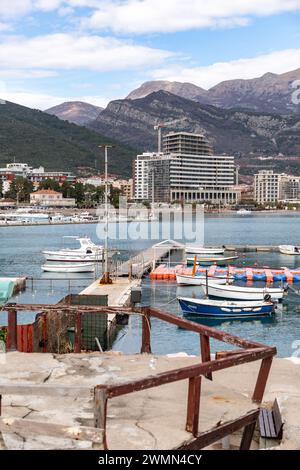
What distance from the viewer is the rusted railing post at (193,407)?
22.9 feet

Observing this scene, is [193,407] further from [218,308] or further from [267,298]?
[267,298]

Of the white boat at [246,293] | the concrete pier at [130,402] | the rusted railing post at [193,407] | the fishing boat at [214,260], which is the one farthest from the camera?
the fishing boat at [214,260]

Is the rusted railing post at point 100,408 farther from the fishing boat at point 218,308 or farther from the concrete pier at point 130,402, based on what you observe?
the fishing boat at point 218,308

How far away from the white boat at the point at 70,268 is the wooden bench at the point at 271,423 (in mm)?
54909

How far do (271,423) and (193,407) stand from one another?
10.7 ft

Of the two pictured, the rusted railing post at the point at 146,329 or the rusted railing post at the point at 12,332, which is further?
the rusted railing post at the point at 12,332

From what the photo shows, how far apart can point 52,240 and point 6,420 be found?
356ft

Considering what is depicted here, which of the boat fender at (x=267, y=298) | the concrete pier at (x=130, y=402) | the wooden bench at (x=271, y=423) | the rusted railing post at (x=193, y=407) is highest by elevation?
the rusted railing post at (x=193, y=407)

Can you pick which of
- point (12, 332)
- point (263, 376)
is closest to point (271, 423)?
point (263, 376)

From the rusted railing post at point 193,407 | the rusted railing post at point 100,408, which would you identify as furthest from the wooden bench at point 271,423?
the rusted railing post at point 100,408

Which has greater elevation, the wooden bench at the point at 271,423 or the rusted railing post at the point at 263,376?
the rusted railing post at the point at 263,376

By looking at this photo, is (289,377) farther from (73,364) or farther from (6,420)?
(6,420)

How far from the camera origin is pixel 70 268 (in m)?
64.5

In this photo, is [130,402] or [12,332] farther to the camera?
[12,332]
